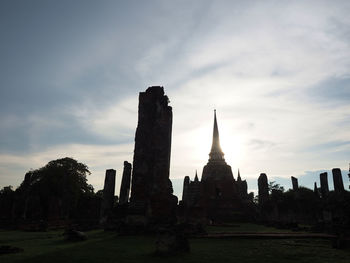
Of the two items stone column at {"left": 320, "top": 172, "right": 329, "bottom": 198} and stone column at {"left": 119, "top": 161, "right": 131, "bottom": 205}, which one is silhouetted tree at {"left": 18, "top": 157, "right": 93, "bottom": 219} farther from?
stone column at {"left": 320, "top": 172, "right": 329, "bottom": 198}

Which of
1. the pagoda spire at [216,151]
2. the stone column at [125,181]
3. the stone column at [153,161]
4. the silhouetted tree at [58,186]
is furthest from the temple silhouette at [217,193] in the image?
the stone column at [153,161]

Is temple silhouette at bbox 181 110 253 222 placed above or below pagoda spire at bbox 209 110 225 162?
below

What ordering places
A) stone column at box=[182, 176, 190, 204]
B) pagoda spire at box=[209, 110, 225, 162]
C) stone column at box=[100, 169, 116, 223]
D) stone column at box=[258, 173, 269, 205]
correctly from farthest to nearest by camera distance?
pagoda spire at box=[209, 110, 225, 162] → stone column at box=[182, 176, 190, 204] → stone column at box=[258, 173, 269, 205] → stone column at box=[100, 169, 116, 223]

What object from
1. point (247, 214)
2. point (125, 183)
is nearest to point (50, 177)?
point (125, 183)

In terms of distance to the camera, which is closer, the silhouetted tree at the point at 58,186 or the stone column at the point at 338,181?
the stone column at the point at 338,181

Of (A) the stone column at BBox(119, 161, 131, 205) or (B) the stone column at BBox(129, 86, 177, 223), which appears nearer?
(B) the stone column at BBox(129, 86, 177, 223)

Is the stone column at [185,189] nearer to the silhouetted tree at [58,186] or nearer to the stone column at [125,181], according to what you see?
the silhouetted tree at [58,186]

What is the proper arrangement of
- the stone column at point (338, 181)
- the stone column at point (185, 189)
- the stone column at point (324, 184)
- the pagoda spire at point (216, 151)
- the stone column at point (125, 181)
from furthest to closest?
the pagoda spire at point (216, 151) < the stone column at point (185, 189) < the stone column at point (324, 184) < the stone column at point (338, 181) < the stone column at point (125, 181)

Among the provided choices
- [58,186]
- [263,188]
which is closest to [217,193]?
[263,188]

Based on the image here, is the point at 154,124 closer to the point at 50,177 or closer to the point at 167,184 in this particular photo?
the point at 167,184

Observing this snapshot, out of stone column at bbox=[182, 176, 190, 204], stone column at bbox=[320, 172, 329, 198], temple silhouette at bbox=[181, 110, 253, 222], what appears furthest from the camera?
stone column at bbox=[182, 176, 190, 204]

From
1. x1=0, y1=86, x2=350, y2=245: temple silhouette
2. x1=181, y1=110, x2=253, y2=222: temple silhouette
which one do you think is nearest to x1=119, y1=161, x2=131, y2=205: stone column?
x1=0, y1=86, x2=350, y2=245: temple silhouette

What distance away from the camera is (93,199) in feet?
104

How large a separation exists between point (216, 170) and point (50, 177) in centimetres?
1908
